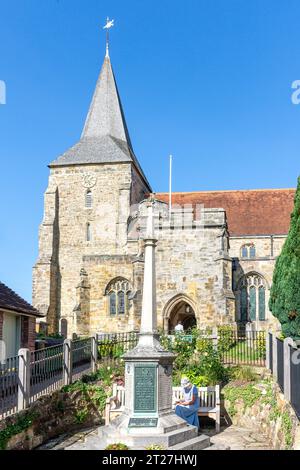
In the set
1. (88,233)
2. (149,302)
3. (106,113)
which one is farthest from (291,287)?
(106,113)

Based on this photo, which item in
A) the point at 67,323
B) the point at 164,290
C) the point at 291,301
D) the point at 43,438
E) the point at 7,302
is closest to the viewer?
the point at 43,438

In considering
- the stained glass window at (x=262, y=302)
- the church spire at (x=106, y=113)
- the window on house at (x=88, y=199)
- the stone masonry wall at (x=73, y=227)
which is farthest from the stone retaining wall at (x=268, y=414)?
the church spire at (x=106, y=113)

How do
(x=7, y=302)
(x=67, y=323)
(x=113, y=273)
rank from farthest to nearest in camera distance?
(x=67, y=323) → (x=113, y=273) → (x=7, y=302)

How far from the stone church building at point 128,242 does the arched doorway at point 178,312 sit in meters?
0.08

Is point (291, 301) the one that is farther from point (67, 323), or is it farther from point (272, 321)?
point (67, 323)

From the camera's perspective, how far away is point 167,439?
1027 cm

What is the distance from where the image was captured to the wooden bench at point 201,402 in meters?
13.6

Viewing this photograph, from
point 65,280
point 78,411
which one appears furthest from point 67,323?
point 78,411

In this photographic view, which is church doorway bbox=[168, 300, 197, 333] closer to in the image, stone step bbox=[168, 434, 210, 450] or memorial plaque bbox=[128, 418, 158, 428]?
stone step bbox=[168, 434, 210, 450]

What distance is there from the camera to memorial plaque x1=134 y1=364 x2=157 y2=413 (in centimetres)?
1082

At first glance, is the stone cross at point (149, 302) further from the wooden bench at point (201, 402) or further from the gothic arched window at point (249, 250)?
the gothic arched window at point (249, 250)

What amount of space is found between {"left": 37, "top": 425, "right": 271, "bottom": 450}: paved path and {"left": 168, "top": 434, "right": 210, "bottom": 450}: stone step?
188 mm

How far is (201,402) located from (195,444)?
357 centimetres

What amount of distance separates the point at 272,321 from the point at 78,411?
19264 mm
